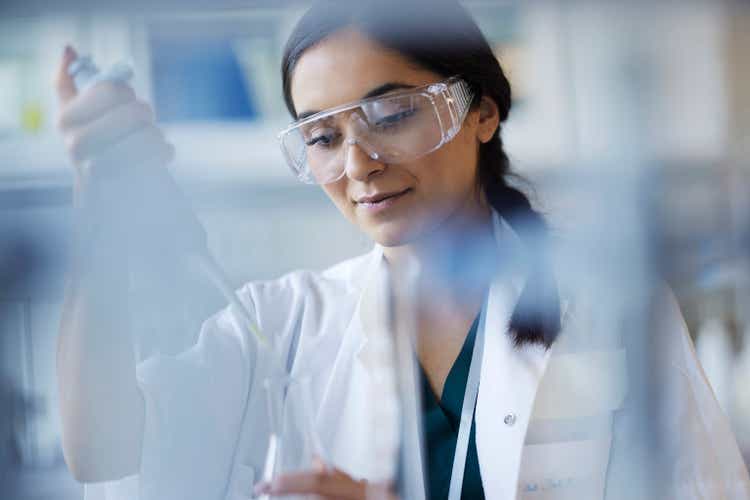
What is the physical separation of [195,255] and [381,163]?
17 cm

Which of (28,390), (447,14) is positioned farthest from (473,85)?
(28,390)

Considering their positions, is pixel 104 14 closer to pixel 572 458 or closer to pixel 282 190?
pixel 282 190

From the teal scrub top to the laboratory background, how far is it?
18 cm

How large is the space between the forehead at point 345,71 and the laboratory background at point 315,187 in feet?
0.12

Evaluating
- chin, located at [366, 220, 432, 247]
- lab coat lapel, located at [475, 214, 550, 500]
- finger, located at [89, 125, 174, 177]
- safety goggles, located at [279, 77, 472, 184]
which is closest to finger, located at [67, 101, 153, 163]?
finger, located at [89, 125, 174, 177]

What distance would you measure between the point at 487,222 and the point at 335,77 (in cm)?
21

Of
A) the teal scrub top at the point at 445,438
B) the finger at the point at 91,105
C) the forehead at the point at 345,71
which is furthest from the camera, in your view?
the teal scrub top at the point at 445,438

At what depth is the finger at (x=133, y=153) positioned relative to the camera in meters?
0.50

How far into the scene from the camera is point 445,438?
0.72 m

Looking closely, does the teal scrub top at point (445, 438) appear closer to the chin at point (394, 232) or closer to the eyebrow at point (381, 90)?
the chin at point (394, 232)

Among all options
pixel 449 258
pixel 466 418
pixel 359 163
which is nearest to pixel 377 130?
pixel 359 163

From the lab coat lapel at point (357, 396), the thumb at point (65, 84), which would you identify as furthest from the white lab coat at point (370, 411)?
the thumb at point (65, 84)

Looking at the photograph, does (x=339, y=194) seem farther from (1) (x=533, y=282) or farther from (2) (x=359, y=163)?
(1) (x=533, y=282)

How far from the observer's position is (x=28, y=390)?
544mm
